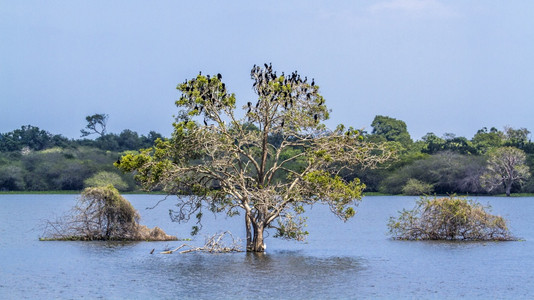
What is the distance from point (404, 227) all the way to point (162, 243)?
617 inches

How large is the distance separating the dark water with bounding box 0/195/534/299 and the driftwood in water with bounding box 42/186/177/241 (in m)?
1.09

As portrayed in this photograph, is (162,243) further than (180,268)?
Yes

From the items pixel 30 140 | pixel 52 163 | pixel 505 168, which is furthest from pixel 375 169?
pixel 30 140

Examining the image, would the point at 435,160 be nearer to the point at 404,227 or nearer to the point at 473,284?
the point at 404,227

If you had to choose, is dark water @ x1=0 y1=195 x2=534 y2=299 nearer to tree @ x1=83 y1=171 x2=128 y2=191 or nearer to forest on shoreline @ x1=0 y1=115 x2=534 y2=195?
forest on shoreline @ x1=0 y1=115 x2=534 y2=195

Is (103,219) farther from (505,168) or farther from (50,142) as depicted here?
(50,142)

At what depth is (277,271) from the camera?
36.8 m

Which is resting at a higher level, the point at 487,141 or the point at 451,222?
the point at 487,141

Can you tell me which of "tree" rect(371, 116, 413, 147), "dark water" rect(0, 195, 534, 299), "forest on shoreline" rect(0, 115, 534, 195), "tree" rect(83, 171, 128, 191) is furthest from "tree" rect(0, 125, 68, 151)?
"dark water" rect(0, 195, 534, 299)

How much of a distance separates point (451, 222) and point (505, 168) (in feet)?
276

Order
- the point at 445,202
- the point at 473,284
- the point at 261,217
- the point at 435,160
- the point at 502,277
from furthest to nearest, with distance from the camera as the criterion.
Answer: the point at 435,160
the point at 445,202
the point at 261,217
the point at 502,277
the point at 473,284

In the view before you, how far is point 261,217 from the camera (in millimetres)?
40219

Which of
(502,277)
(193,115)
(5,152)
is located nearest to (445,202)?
(502,277)

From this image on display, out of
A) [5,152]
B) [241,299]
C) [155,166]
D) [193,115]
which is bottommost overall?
[241,299]
